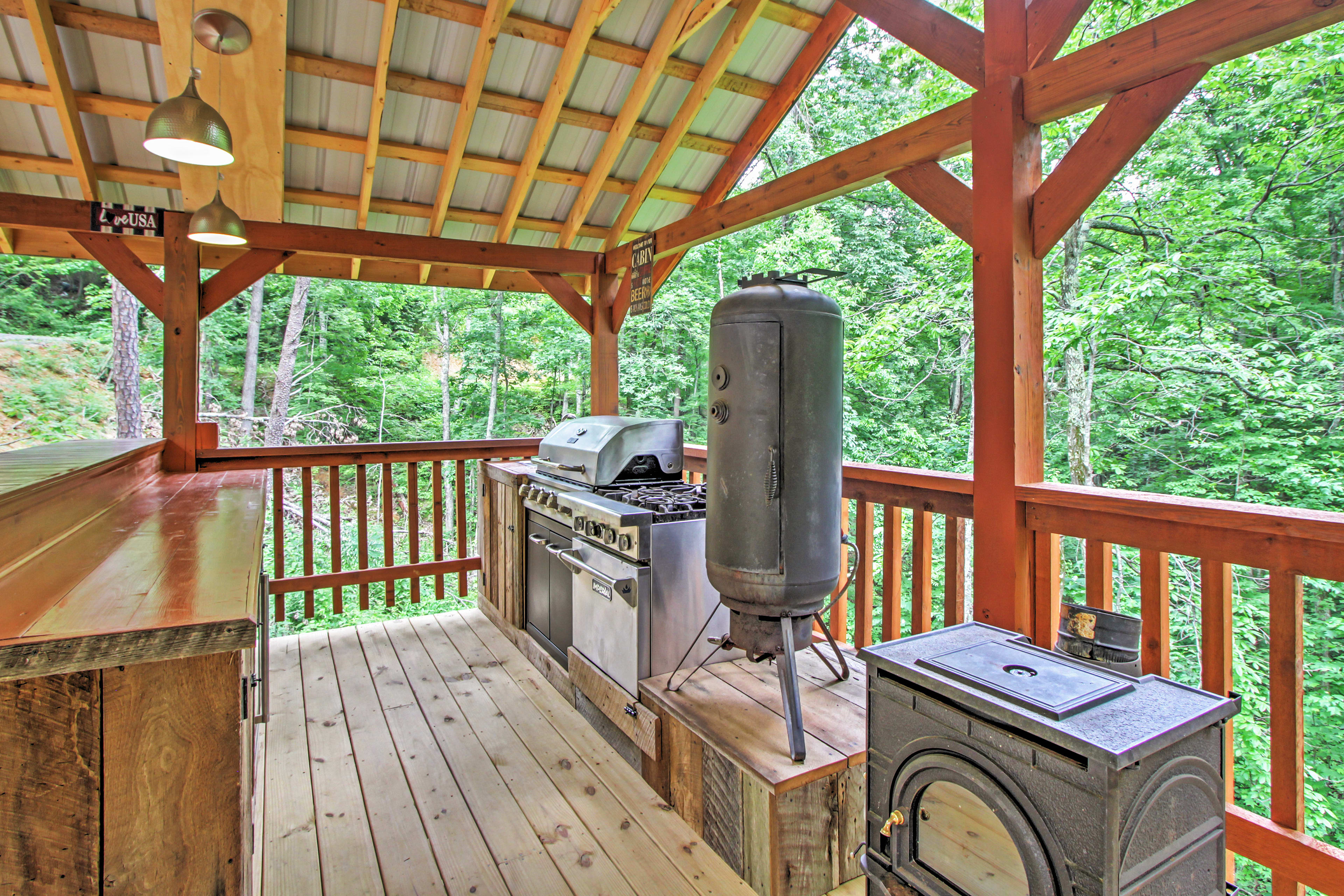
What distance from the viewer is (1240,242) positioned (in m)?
7.51

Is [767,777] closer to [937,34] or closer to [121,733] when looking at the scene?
[121,733]

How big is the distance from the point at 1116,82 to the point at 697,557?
2.09 metres

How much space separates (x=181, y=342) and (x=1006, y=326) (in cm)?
459

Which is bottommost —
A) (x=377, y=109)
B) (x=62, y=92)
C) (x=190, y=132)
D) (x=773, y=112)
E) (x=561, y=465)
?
(x=561, y=465)

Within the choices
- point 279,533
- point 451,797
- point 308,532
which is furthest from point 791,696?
point 279,533

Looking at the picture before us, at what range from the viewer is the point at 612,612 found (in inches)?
113

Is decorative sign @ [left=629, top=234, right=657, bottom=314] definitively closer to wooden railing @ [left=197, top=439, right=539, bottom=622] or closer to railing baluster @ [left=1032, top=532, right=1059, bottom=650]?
wooden railing @ [left=197, top=439, right=539, bottom=622]

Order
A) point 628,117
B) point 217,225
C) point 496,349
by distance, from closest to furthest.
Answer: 1. point 217,225
2. point 628,117
3. point 496,349

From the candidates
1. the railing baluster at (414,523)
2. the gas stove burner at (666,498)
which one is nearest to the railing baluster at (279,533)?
the railing baluster at (414,523)

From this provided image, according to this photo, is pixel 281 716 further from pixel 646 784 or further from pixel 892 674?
pixel 892 674

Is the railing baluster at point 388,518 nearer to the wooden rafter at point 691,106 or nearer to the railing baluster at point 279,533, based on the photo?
the railing baluster at point 279,533

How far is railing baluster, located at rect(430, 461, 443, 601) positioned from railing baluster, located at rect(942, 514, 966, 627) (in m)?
3.22

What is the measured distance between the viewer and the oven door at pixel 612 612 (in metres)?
2.69

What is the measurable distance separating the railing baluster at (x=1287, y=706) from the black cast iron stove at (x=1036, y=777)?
1.05ft
